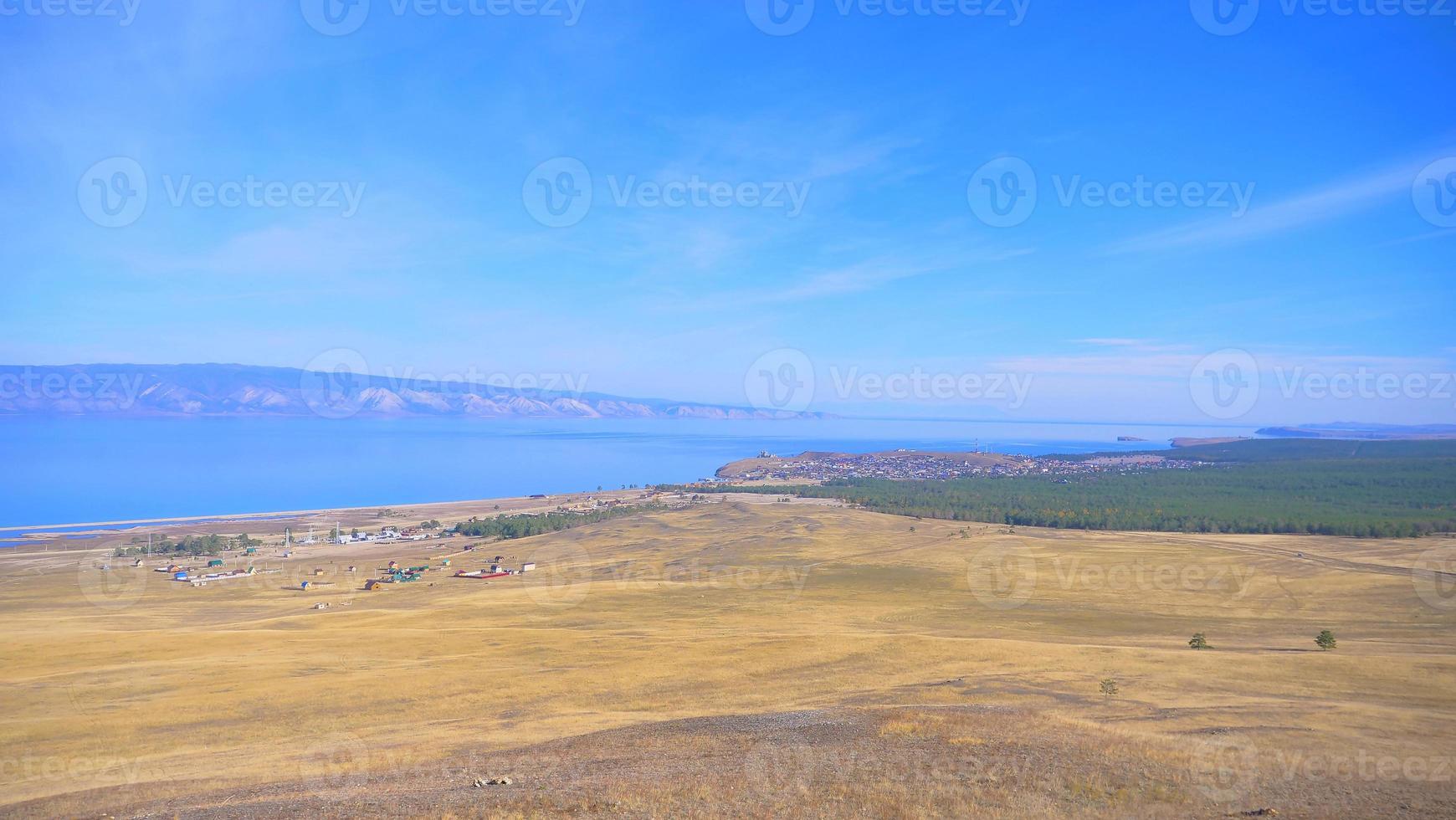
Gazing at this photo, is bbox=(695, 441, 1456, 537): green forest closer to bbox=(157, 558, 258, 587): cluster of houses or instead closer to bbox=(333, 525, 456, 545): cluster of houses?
bbox=(333, 525, 456, 545): cluster of houses

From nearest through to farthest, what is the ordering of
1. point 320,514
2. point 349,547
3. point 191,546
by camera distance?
point 191,546
point 349,547
point 320,514

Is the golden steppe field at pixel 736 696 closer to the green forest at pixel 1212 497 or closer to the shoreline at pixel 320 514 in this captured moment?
the green forest at pixel 1212 497

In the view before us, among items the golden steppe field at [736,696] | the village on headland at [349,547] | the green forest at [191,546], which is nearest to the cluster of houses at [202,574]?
the village on headland at [349,547]

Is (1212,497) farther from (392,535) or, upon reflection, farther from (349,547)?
(349,547)

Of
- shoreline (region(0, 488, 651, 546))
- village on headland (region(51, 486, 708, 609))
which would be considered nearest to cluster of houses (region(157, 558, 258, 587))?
village on headland (region(51, 486, 708, 609))

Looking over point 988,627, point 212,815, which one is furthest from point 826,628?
point 212,815

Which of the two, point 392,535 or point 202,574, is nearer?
point 202,574

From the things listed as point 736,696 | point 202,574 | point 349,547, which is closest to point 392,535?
point 349,547

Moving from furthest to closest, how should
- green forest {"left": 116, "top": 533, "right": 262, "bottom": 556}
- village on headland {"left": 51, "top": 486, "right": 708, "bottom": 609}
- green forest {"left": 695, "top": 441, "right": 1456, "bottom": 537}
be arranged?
green forest {"left": 695, "top": 441, "right": 1456, "bottom": 537}
green forest {"left": 116, "top": 533, "right": 262, "bottom": 556}
village on headland {"left": 51, "top": 486, "right": 708, "bottom": 609}
